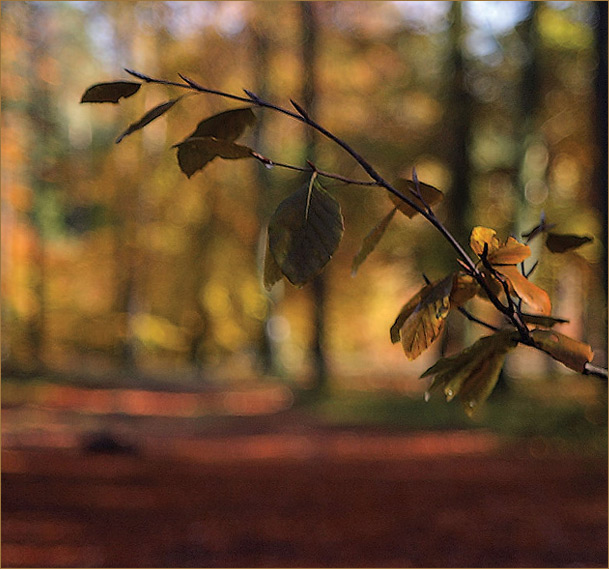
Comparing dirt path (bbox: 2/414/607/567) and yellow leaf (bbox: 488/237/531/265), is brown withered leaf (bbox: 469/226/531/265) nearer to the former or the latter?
yellow leaf (bbox: 488/237/531/265)

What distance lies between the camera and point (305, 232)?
0.71m

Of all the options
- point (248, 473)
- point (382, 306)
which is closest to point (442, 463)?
point (248, 473)

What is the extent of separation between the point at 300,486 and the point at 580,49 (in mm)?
8278

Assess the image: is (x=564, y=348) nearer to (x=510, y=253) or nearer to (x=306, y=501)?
(x=510, y=253)

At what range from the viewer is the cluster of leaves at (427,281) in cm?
71

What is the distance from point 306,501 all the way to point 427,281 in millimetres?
6077

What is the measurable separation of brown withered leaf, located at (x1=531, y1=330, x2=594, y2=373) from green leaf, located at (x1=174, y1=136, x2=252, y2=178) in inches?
13.9

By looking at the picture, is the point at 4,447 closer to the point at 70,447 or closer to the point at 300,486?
the point at 70,447

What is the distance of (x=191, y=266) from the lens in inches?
711

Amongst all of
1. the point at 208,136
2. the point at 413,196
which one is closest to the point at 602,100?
the point at 413,196

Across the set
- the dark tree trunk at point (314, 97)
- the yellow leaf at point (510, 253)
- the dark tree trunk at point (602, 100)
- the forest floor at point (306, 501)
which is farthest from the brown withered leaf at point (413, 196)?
the dark tree trunk at point (314, 97)

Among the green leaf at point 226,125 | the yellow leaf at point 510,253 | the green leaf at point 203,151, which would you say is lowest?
the yellow leaf at point 510,253

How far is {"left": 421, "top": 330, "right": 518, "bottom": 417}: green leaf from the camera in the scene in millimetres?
844

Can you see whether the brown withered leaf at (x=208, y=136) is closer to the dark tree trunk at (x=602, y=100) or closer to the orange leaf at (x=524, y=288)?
the orange leaf at (x=524, y=288)
